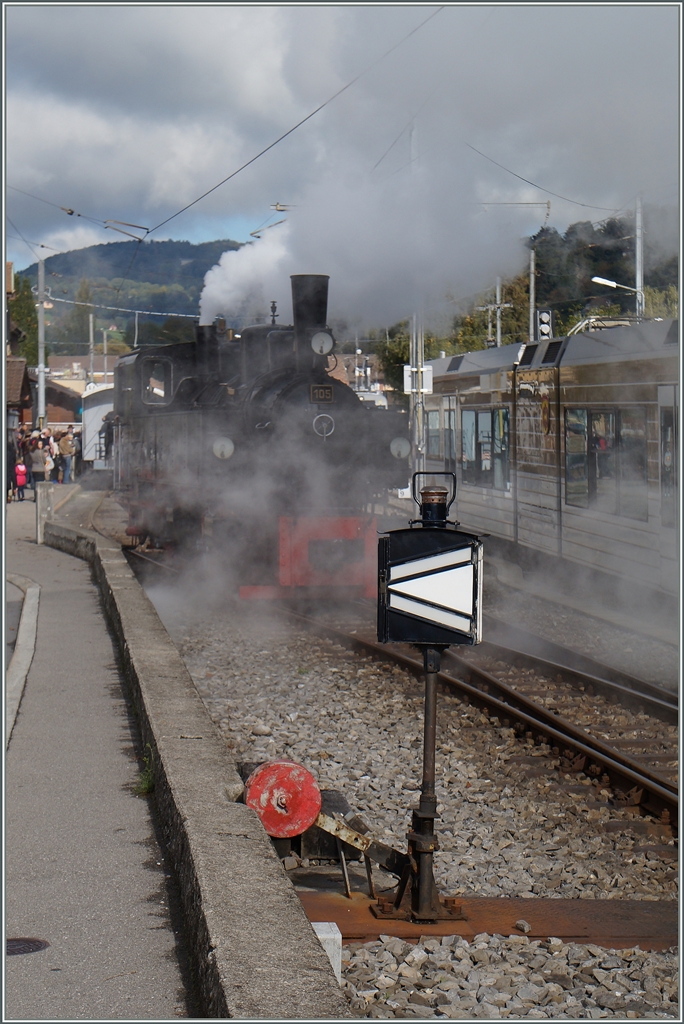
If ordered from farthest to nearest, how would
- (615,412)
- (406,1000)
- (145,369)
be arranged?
1. (145,369)
2. (615,412)
3. (406,1000)

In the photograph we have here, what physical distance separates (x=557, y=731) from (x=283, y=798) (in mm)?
2787

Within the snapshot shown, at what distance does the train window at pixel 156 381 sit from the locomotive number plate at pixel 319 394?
343 cm

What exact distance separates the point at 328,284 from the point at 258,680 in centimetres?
523

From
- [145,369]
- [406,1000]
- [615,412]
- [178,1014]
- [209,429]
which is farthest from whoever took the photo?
[145,369]

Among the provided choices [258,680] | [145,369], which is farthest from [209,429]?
[258,680]

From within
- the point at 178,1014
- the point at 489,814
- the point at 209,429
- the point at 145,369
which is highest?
the point at 145,369

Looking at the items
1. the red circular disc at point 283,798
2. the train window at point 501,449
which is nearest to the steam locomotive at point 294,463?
the train window at point 501,449

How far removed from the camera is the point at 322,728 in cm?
660

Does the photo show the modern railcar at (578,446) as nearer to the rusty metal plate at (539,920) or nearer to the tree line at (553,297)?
the tree line at (553,297)

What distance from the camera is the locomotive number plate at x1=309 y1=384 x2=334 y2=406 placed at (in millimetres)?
11141

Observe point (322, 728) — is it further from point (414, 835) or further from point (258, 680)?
point (414, 835)

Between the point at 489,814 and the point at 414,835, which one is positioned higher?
the point at 414,835

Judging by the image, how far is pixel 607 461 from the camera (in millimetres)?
10734

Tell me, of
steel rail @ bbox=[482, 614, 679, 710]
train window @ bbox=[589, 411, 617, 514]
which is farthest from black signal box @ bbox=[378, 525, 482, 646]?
train window @ bbox=[589, 411, 617, 514]
